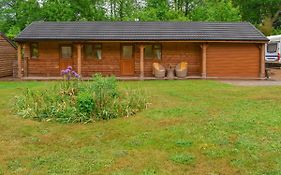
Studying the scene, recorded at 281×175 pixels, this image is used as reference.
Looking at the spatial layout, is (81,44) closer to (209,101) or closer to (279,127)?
(209,101)

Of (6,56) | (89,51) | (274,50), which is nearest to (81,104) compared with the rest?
(89,51)

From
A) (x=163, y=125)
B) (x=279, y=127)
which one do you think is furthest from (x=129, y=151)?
(x=279, y=127)

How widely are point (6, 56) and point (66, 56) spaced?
6135 mm

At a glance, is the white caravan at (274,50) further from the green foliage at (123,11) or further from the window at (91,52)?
the window at (91,52)

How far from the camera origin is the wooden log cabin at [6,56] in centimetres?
2616

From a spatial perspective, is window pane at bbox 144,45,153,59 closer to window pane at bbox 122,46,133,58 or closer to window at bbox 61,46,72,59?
window pane at bbox 122,46,133,58

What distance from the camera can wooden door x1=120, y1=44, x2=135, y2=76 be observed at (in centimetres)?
2352

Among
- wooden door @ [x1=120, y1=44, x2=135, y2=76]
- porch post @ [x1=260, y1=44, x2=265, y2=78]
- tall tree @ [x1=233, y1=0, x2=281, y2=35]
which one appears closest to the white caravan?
porch post @ [x1=260, y1=44, x2=265, y2=78]

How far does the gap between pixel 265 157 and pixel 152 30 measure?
1845 centimetres

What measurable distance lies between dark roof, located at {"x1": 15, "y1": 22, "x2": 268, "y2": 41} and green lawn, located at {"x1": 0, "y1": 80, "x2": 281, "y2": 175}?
12504mm

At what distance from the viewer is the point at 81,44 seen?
22.7m

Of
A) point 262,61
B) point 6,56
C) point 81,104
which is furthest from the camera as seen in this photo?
point 6,56

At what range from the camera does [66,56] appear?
23625 mm

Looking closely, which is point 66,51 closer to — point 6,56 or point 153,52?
point 153,52
